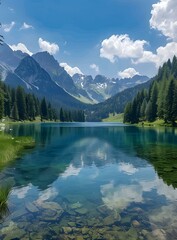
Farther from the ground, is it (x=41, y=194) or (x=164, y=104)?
(x=164, y=104)

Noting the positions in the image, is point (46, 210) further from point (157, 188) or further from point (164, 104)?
point (164, 104)

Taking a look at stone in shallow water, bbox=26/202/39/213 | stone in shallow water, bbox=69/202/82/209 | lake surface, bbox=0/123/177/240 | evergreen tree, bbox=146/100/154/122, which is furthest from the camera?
evergreen tree, bbox=146/100/154/122

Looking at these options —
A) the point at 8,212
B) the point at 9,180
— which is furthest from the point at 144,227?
the point at 9,180

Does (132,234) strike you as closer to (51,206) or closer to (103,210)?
(103,210)

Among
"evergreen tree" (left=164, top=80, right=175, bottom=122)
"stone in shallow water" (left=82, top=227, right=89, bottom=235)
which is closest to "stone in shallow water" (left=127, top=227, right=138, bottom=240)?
"stone in shallow water" (left=82, top=227, right=89, bottom=235)

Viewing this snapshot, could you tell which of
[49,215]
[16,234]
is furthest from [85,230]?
[16,234]

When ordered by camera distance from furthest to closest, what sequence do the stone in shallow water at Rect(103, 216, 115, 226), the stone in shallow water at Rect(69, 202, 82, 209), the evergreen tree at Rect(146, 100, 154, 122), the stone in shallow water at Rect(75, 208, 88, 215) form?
the evergreen tree at Rect(146, 100, 154, 122)
the stone in shallow water at Rect(69, 202, 82, 209)
the stone in shallow water at Rect(75, 208, 88, 215)
the stone in shallow water at Rect(103, 216, 115, 226)

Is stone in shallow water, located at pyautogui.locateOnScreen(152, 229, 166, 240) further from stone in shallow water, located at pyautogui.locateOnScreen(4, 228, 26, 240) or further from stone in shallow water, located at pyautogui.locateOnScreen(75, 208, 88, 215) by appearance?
stone in shallow water, located at pyautogui.locateOnScreen(4, 228, 26, 240)

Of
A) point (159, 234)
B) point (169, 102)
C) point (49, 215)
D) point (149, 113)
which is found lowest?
point (159, 234)

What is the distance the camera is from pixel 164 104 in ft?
437

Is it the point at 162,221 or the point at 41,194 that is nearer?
the point at 162,221

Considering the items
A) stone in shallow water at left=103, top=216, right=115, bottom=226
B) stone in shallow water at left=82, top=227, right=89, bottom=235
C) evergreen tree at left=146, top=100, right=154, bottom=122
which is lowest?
stone in shallow water at left=103, top=216, right=115, bottom=226

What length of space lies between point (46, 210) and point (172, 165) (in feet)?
66.4

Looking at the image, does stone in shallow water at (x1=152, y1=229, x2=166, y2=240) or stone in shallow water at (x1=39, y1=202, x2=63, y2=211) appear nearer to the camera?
stone in shallow water at (x1=152, y1=229, x2=166, y2=240)
